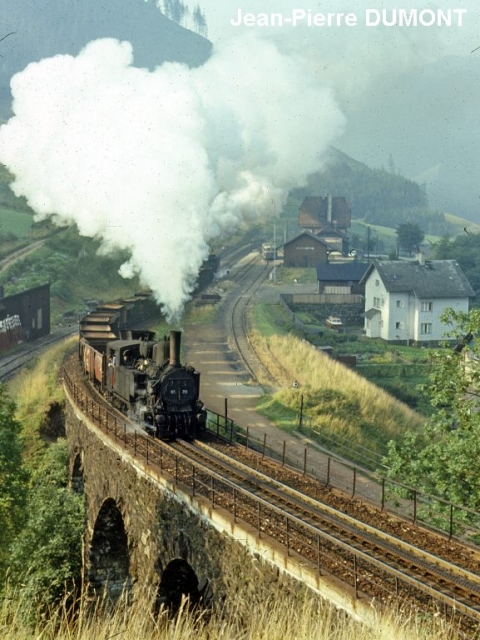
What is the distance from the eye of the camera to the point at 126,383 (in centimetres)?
3250

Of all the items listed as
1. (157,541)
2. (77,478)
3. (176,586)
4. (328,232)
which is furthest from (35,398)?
(328,232)

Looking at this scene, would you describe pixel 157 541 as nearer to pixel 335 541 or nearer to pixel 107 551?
pixel 107 551

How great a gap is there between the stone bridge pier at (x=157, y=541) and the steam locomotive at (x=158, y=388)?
1789 mm

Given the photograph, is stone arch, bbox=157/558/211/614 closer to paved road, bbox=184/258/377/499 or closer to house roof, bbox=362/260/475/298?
paved road, bbox=184/258/377/499

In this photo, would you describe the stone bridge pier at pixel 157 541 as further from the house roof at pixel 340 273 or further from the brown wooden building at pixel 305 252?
the brown wooden building at pixel 305 252

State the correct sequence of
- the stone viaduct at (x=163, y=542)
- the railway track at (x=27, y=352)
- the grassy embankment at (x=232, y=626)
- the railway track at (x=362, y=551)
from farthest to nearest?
the railway track at (x=27, y=352), the stone viaduct at (x=163, y=542), the railway track at (x=362, y=551), the grassy embankment at (x=232, y=626)

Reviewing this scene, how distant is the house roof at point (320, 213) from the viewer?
140 meters

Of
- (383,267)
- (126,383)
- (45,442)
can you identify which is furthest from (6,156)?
(126,383)

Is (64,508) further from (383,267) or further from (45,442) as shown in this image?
(383,267)

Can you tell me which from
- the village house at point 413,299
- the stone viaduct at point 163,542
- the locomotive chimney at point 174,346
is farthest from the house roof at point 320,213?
the locomotive chimney at point 174,346

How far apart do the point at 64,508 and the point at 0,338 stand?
3269 centimetres

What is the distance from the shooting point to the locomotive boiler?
30.1 m

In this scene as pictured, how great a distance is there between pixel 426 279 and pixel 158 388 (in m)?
53.5

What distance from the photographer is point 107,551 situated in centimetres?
2877
